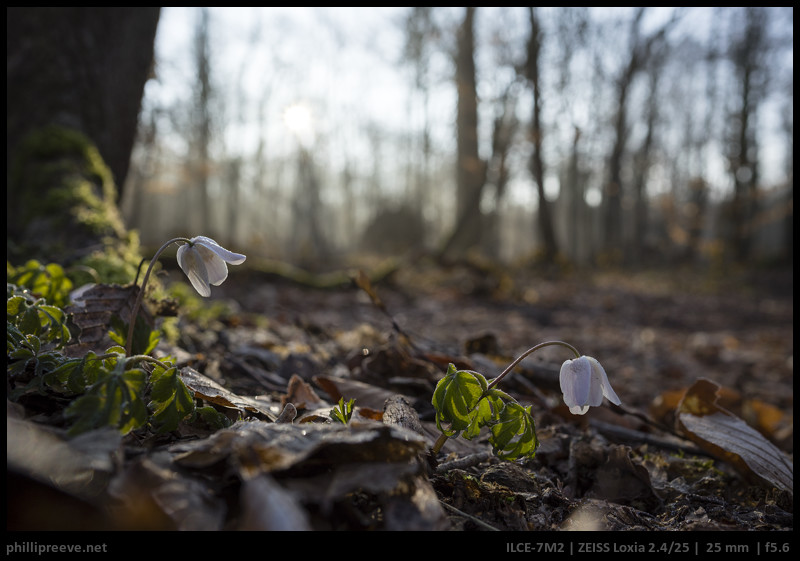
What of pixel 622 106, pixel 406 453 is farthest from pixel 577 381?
pixel 622 106

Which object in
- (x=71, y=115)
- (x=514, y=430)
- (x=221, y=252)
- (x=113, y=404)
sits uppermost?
(x=71, y=115)

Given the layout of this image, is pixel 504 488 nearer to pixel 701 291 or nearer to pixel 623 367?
pixel 623 367

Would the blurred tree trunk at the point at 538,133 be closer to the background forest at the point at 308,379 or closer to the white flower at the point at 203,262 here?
the background forest at the point at 308,379

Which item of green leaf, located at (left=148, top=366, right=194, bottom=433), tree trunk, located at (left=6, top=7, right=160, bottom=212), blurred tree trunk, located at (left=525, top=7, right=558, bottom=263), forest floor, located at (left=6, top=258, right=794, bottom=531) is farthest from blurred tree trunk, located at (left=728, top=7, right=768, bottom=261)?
green leaf, located at (left=148, top=366, right=194, bottom=433)

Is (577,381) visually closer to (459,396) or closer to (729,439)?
(459,396)

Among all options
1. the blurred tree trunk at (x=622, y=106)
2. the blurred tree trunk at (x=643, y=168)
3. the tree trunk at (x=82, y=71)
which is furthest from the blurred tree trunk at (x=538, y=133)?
the blurred tree trunk at (x=643, y=168)

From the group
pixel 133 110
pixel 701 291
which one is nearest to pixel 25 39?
pixel 133 110
